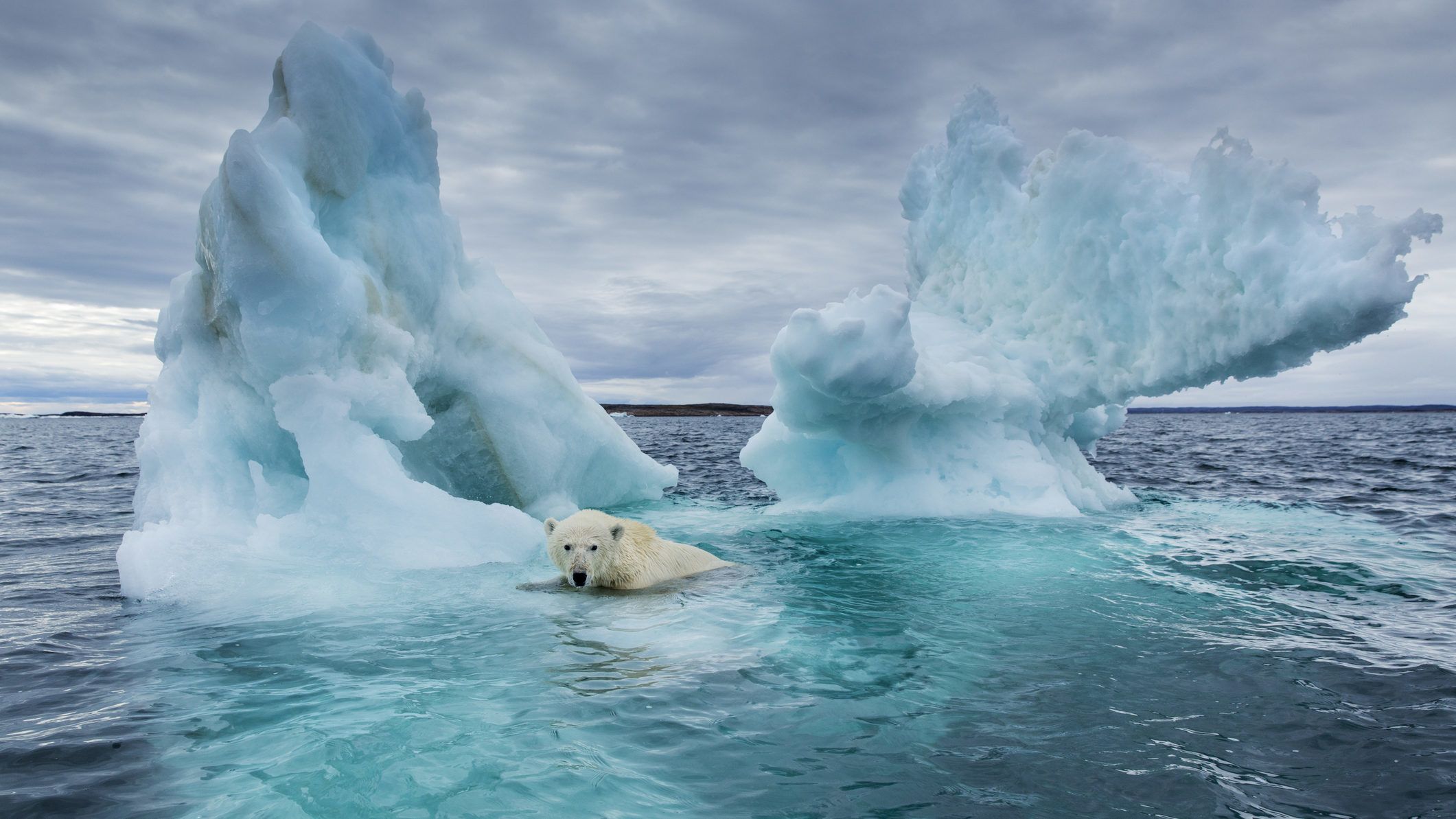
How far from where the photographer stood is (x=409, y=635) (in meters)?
6.46

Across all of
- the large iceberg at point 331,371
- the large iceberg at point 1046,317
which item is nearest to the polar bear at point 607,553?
the large iceberg at point 331,371

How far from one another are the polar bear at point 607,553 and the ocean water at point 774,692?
245 millimetres

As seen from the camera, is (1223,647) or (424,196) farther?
(424,196)

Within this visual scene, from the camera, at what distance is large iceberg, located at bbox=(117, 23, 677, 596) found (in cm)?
846

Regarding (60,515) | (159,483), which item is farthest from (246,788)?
(60,515)

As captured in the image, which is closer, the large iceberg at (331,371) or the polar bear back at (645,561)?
the polar bear back at (645,561)

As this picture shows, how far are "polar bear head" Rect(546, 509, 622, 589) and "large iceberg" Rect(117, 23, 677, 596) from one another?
157 centimetres

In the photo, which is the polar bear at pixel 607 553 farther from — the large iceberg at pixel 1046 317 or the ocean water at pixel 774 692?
the large iceberg at pixel 1046 317

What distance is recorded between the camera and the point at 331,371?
9.10 metres

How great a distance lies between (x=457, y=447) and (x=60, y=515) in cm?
Result: 826

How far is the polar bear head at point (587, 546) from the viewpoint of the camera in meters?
8.04

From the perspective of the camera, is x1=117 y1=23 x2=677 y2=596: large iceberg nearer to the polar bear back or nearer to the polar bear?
the polar bear

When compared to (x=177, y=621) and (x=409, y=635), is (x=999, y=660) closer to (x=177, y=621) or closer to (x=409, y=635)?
(x=409, y=635)

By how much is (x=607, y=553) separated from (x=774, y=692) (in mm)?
3209
